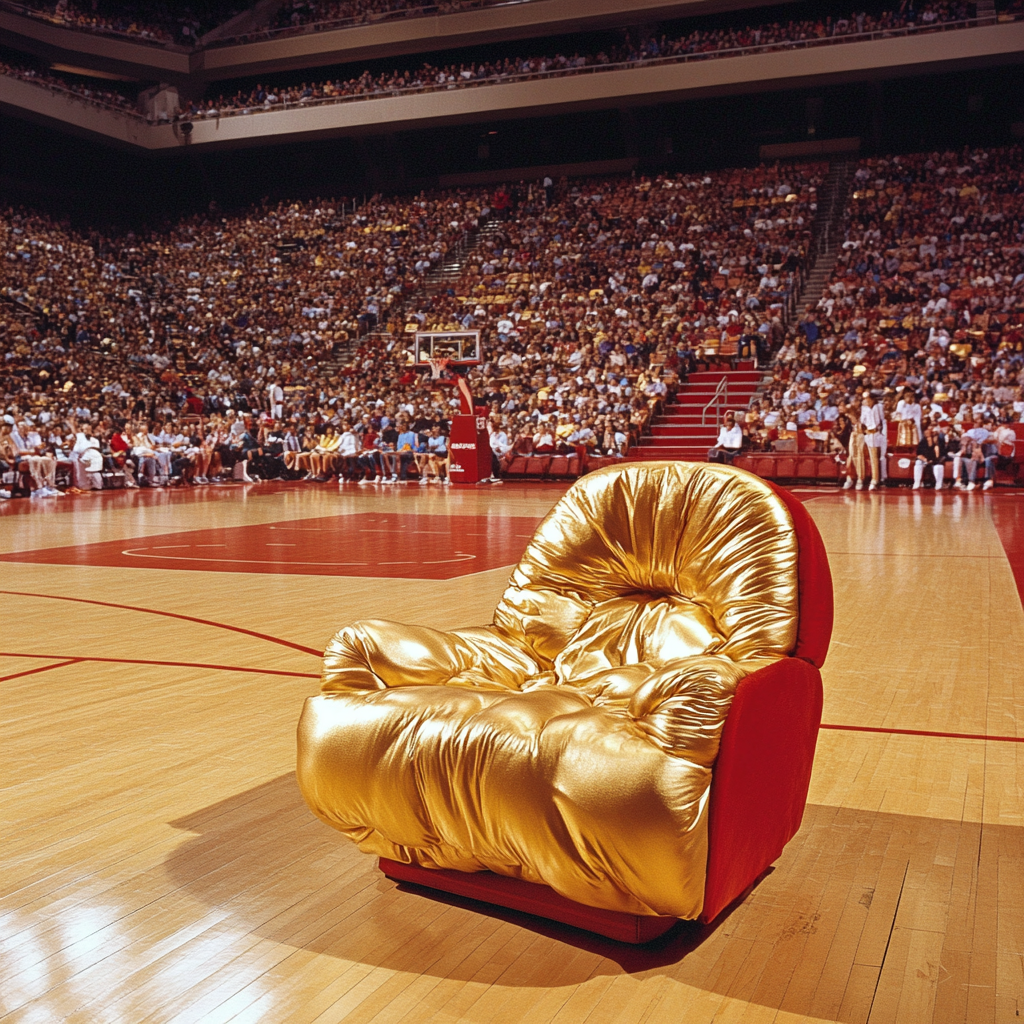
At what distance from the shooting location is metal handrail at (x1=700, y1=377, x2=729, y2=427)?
18.1 metres

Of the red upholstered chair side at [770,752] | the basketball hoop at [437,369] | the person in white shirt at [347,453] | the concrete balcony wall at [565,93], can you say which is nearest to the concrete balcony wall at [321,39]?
the concrete balcony wall at [565,93]

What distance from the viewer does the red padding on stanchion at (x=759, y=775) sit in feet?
6.59

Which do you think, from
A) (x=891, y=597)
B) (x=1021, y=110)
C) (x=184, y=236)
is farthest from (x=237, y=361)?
(x=891, y=597)

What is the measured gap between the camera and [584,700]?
2.41 m

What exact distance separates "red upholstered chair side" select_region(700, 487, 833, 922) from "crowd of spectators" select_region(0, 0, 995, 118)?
78.2ft

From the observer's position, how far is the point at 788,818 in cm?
235

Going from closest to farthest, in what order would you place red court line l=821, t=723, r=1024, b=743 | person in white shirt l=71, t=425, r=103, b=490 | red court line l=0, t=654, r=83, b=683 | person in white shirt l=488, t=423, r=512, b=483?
red court line l=821, t=723, r=1024, b=743
red court line l=0, t=654, r=83, b=683
person in white shirt l=71, t=425, r=103, b=490
person in white shirt l=488, t=423, r=512, b=483

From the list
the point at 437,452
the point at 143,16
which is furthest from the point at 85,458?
the point at 143,16

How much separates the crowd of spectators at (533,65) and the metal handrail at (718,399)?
9.49 meters

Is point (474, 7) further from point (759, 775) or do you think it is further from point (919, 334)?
point (759, 775)

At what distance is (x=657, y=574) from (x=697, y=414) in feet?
54.2

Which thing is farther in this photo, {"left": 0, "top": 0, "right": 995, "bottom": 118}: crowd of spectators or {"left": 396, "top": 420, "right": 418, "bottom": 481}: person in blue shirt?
{"left": 0, "top": 0, "right": 995, "bottom": 118}: crowd of spectators

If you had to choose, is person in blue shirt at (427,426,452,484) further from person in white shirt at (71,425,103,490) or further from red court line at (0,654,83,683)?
red court line at (0,654,83,683)

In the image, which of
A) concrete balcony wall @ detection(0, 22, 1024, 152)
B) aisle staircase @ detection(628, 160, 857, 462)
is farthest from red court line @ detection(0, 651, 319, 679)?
concrete balcony wall @ detection(0, 22, 1024, 152)
